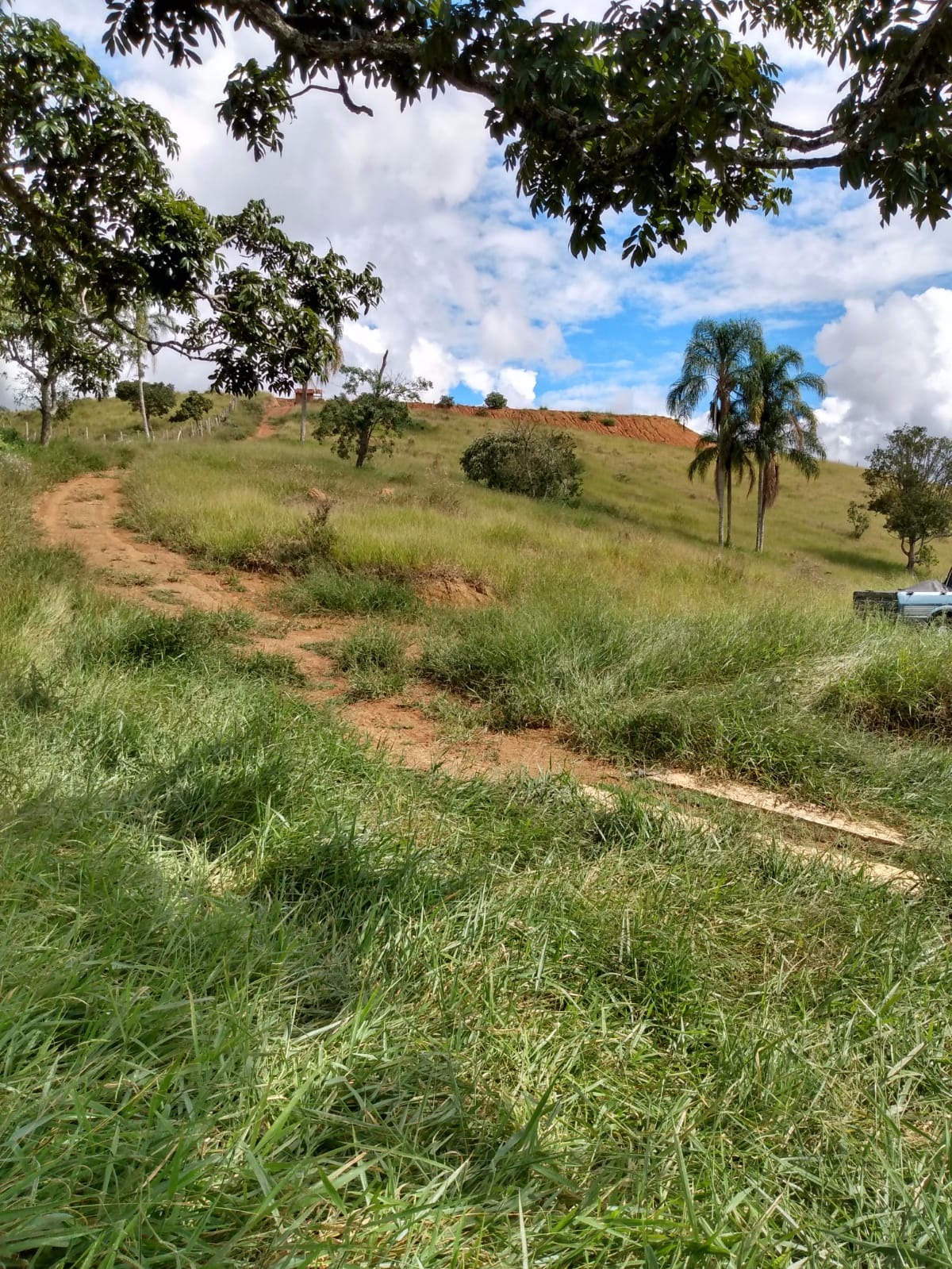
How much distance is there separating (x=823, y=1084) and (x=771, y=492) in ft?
112

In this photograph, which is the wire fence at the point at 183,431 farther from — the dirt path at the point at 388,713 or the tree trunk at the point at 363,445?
the dirt path at the point at 388,713

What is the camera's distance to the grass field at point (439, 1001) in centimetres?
130

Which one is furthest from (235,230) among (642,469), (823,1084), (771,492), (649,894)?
(642,469)

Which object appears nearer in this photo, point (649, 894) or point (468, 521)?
point (649, 894)

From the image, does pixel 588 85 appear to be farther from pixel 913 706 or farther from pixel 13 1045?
pixel 913 706

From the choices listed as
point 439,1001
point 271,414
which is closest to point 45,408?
point 439,1001

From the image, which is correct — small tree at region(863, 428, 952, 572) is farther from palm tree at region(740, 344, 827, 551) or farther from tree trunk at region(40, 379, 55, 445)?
tree trunk at region(40, 379, 55, 445)

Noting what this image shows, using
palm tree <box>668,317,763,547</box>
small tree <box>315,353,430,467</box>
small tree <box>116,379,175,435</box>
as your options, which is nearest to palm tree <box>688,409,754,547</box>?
palm tree <box>668,317,763,547</box>

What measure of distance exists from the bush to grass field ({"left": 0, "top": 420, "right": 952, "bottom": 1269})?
81.2 feet

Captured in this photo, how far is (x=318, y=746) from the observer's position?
3773 mm

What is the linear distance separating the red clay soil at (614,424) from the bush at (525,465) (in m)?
48.4

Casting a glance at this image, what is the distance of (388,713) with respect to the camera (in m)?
5.14

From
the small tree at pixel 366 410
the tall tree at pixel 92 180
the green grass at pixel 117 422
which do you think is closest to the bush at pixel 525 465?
the small tree at pixel 366 410

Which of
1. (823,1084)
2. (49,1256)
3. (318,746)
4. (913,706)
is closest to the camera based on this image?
(49,1256)
